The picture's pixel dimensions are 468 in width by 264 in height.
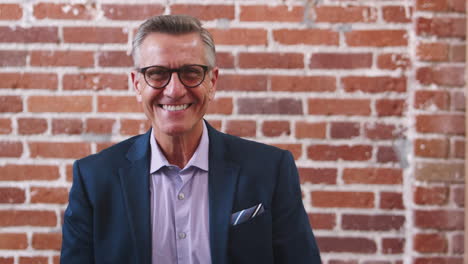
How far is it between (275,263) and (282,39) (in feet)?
2.86

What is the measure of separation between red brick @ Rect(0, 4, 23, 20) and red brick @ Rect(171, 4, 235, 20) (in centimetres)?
63

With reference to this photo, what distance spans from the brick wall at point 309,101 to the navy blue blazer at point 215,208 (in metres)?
0.33

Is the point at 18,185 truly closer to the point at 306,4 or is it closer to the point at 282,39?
the point at 282,39

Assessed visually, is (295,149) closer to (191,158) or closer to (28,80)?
(191,158)

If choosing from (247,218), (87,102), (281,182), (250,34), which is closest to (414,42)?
(250,34)

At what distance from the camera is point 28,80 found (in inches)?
68.6

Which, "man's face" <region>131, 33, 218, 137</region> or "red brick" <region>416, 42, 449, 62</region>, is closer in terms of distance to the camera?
"man's face" <region>131, 33, 218, 137</region>

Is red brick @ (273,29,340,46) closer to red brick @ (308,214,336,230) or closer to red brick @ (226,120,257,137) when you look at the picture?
red brick @ (226,120,257,137)

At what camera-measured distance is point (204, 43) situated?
4.36ft

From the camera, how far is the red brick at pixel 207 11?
5.68 ft

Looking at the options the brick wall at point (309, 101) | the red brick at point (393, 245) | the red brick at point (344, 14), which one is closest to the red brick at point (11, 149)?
the brick wall at point (309, 101)

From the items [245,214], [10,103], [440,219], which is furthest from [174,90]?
Answer: [440,219]

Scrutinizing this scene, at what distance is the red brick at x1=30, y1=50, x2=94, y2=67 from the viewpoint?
5.70 feet

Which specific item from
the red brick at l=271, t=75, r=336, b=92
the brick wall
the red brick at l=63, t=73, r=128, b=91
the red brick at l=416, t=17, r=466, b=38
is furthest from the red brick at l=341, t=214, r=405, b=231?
the red brick at l=63, t=73, r=128, b=91
